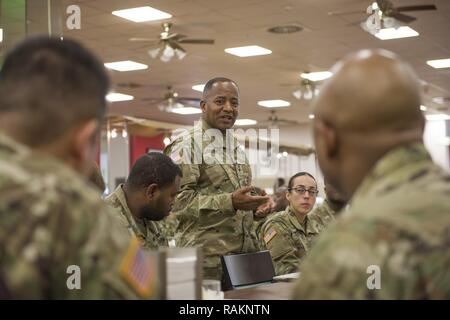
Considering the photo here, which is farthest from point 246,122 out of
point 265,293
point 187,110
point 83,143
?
point 83,143

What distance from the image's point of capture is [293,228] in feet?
16.9

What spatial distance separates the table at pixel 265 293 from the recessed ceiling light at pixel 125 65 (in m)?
8.75

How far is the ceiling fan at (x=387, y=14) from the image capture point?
24.7ft

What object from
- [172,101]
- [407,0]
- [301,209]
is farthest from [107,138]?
[301,209]

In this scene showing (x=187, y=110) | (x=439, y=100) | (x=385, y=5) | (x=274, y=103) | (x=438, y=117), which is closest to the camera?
(x=385, y=5)

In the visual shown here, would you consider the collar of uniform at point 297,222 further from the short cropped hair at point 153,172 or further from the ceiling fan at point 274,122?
the ceiling fan at point 274,122

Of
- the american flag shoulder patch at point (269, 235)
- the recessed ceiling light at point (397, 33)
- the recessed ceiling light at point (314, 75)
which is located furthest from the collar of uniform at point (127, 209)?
the recessed ceiling light at point (314, 75)

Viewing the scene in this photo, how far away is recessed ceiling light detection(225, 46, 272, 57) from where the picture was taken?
10.3 m

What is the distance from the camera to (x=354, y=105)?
1354 millimetres

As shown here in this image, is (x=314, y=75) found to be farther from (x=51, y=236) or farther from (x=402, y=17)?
(x=51, y=236)

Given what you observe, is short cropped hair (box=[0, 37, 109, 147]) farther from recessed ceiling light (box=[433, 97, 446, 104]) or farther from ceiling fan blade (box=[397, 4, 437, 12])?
recessed ceiling light (box=[433, 97, 446, 104])

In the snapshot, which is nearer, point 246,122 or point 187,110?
point 187,110

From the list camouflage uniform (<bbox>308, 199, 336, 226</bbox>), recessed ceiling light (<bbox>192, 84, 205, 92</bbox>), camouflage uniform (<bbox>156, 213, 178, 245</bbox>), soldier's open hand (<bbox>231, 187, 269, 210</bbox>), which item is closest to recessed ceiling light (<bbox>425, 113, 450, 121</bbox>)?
recessed ceiling light (<bbox>192, 84, 205, 92</bbox>)

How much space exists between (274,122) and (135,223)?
15.1 m
